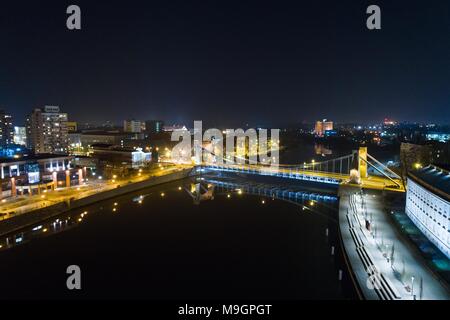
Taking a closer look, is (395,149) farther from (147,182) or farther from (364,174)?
(147,182)

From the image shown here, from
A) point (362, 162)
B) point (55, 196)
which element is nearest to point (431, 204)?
point (362, 162)

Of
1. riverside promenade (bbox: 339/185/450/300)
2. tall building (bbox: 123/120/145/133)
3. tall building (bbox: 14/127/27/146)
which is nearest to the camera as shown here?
riverside promenade (bbox: 339/185/450/300)

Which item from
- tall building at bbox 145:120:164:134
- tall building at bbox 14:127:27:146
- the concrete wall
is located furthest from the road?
tall building at bbox 145:120:164:134

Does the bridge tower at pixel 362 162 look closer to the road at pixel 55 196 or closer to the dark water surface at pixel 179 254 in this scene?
the dark water surface at pixel 179 254

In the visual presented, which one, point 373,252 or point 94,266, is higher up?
point 373,252

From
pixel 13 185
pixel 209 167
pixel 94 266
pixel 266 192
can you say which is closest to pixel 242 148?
pixel 209 167

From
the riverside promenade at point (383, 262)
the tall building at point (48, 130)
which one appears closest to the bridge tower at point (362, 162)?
the riverside promenade at point (383, 262)

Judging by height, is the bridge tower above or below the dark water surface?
above

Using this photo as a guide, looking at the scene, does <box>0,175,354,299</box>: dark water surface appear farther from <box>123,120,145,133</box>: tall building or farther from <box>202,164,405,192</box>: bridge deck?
<box>123,120,145,133</box>: tall building
